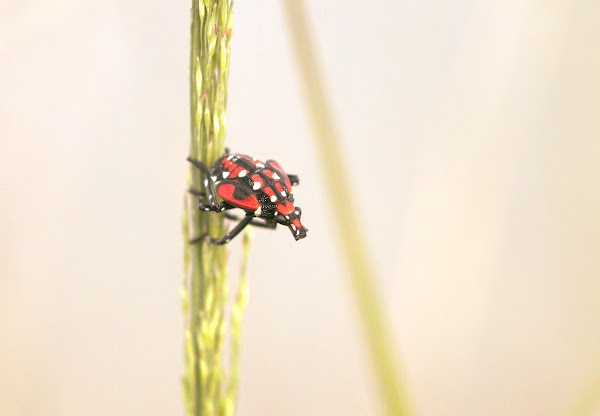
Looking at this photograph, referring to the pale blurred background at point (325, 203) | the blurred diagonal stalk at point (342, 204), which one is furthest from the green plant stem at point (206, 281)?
the pale blurred background at point (325, 203)

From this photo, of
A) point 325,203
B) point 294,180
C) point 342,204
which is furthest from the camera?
point 325,203

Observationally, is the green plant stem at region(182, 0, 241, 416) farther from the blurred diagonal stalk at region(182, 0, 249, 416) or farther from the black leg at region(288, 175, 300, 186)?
the black leg at region(288, 175, 300, 186)

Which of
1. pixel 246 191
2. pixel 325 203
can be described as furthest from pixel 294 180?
pixel 325 203

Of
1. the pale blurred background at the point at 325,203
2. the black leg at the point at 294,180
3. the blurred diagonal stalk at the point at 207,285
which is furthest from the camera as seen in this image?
the pale blurred background at the point at 325,203

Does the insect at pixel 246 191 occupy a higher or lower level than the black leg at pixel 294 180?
lower

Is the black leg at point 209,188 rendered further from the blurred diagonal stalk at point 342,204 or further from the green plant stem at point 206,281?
the blurred diagonal stalk at point 342,204

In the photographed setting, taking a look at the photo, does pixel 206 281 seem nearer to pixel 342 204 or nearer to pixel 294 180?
pixel 294 180
